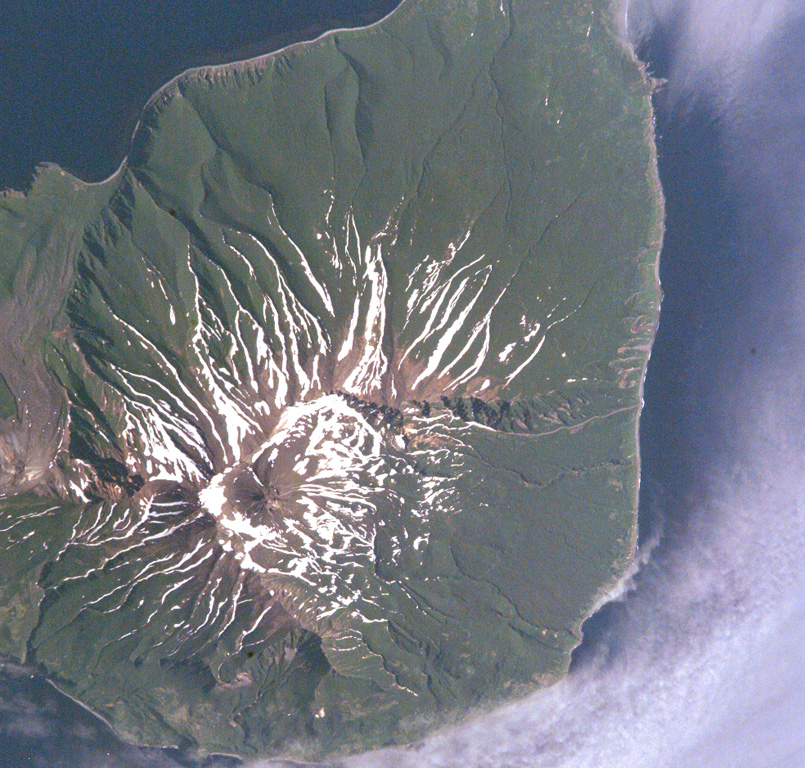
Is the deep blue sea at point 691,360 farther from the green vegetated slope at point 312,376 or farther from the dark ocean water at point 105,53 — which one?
the green vegetated slope at point 312,376

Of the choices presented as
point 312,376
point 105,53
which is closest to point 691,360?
point 312,376

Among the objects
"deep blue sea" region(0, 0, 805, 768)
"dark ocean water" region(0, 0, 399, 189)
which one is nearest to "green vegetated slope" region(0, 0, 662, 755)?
A: "dark ocean water" region(0, 0, 399, 189)

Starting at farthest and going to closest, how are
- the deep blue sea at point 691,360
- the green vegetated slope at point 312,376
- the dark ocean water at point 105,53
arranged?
the deep blue sea at point 691,360 → the dark ocean water at point 105,53 → the green vegetated slope at point 312,376

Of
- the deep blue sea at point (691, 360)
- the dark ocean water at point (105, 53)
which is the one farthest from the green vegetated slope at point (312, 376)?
the deep blue sea at point (691, 360)

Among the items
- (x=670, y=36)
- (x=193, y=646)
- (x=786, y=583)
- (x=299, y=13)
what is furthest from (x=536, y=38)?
(x=193, y=646)

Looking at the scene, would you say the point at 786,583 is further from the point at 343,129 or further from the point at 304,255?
the point at 343,129

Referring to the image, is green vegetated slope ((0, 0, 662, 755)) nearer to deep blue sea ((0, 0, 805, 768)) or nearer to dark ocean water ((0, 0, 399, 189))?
dark ocean water ((0, 0, 399, 189))

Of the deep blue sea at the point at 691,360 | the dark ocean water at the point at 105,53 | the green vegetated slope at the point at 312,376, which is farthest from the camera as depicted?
the deep blue sea at the point at 691,360
